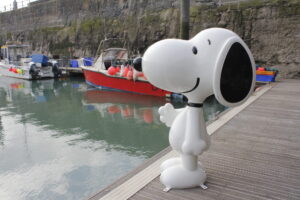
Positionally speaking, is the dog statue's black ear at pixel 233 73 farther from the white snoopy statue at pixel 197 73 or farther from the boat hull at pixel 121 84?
the boat hull at pixel 121 84

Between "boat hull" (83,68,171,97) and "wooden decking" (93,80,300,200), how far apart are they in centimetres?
528

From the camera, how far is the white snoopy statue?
212 cm

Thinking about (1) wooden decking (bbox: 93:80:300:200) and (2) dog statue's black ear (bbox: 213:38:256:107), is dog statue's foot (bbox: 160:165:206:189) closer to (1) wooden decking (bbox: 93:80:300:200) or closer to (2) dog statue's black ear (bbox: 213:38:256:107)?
(1) wooden decking (bbox: 93:80:300:200)

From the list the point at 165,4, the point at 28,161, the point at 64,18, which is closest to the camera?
the point at 28,161

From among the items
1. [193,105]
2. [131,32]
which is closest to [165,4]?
[131,32]

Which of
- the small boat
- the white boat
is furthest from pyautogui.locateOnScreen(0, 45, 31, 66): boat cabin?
the small boat

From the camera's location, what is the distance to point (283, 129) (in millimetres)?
4355

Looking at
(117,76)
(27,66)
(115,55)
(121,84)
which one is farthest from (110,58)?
(27,66)

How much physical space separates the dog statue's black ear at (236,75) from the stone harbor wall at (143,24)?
10.2 metres

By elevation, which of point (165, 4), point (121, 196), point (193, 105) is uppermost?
point (165, 4)

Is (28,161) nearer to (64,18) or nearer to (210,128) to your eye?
(210,128)

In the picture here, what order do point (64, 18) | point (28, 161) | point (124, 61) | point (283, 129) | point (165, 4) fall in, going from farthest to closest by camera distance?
point (64, 18), point (165, 4), point (124, 61), point (28, 161), point (283, 129)

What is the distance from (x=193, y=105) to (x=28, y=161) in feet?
12.8

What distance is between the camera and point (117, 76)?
1118 centimetres
